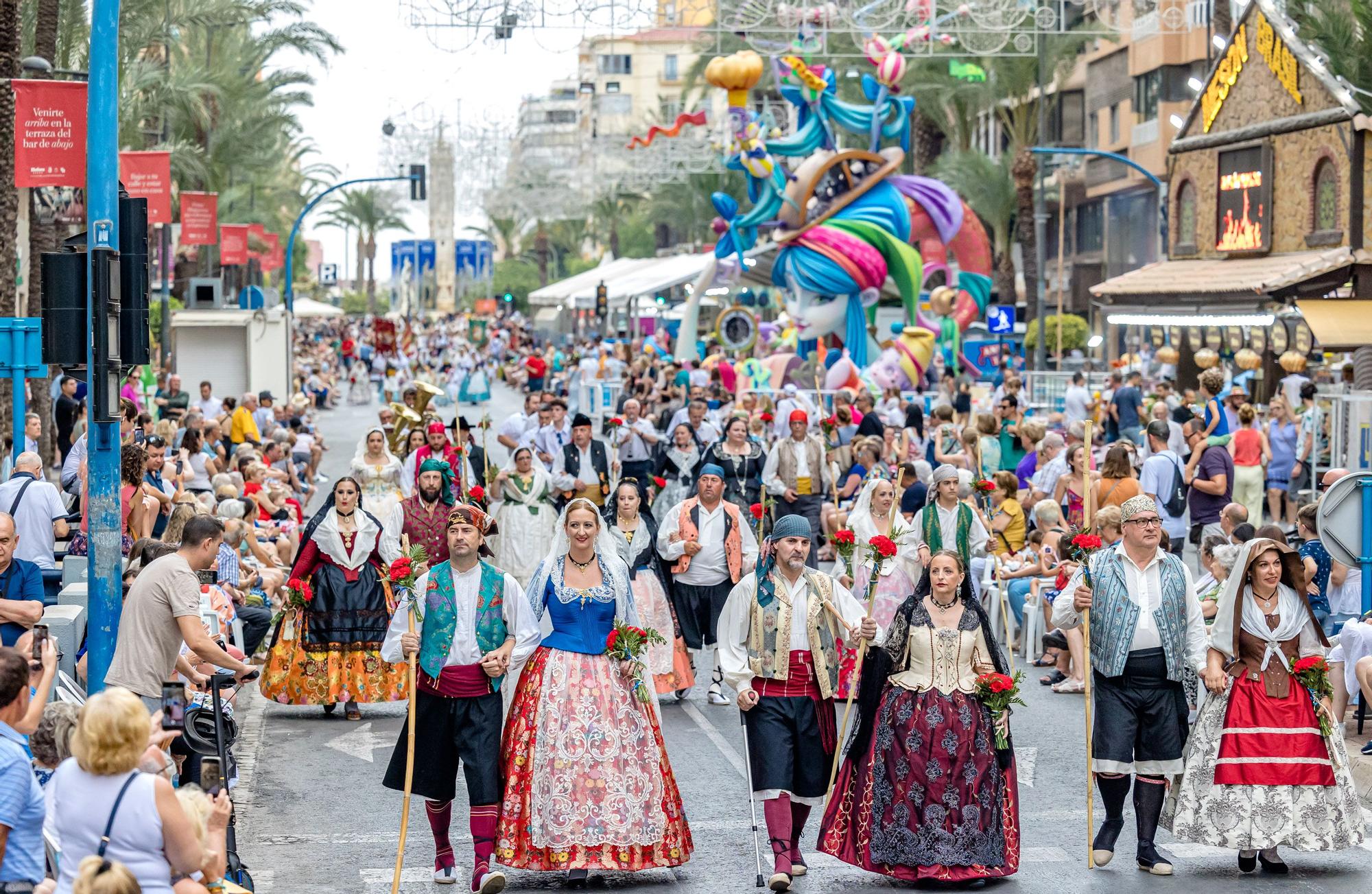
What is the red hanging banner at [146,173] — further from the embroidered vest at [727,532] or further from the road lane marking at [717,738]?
the road lane marking at [717,738]

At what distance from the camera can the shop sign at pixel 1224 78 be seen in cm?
3334

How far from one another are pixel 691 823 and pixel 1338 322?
18353mm

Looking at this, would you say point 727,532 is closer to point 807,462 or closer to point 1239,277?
point 807,462

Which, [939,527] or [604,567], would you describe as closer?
[604,567]

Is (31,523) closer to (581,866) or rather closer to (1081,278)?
(581,866)

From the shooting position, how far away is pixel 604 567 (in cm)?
905

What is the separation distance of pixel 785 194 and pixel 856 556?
79.3 ft

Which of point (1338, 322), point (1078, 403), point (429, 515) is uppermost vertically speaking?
point (1338, 322)

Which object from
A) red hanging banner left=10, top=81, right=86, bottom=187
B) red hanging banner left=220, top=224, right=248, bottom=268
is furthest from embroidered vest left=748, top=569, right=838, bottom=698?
red hanging banner left=220, top=224, right=248, bottom=268

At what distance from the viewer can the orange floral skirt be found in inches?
498

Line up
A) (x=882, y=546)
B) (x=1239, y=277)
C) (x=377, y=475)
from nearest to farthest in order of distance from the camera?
(x=882, y=546) < (x=377, y=475) < (x=1239, y=277)

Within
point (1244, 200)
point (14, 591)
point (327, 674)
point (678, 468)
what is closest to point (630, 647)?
point (14, 591)

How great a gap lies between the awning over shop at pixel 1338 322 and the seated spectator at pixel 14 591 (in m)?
19.3

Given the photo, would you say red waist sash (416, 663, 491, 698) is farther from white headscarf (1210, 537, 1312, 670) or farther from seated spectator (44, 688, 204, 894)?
white headscarf (1210, 537, 1312, 670)
